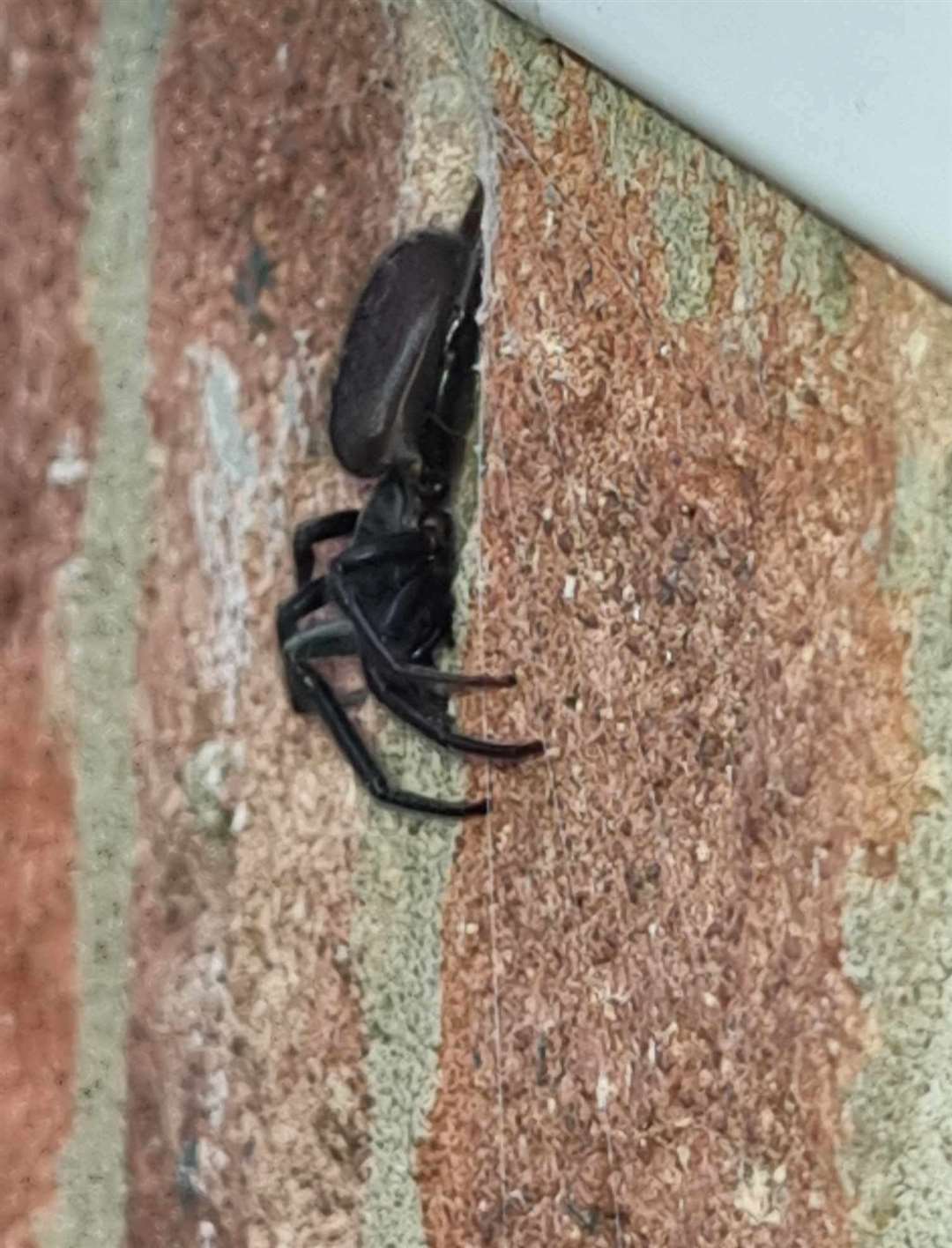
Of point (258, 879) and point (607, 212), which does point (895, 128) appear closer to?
point (607, 212)

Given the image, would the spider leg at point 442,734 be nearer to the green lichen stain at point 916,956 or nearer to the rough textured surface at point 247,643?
the rough textured surface at point 247,643

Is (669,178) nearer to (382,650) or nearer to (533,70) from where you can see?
(533,70)

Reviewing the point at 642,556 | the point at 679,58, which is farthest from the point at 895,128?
the point at 642,556

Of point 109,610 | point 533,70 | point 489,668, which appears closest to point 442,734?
point 489,668

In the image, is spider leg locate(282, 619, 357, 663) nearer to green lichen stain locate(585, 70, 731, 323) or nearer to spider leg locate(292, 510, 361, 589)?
spider leg locate(292, 510, 361, 589)

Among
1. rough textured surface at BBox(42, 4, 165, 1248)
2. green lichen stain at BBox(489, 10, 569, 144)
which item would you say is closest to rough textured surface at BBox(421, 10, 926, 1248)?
green lichen stain at BBox(489, 10, 569, 144)

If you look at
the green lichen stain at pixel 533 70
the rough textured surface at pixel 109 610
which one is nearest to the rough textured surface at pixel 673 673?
the green lichen stain at pixel 533 70
